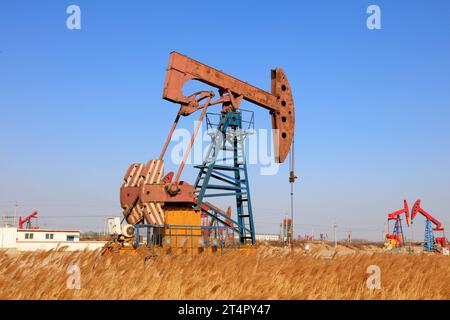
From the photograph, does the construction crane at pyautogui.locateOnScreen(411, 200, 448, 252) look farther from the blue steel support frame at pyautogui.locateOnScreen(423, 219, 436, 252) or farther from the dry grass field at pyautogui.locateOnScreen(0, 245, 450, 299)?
the dry grass field at pyautogui.locateOnScreen(0, 245, 450, 299)

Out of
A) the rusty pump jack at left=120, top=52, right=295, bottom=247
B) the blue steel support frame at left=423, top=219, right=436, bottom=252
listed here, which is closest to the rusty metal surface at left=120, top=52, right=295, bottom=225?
the rusty pump jack at left=120, top=52, right=295, bottom=247

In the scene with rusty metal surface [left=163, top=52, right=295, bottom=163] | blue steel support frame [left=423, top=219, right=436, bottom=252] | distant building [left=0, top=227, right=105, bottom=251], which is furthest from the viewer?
blue steel support frame [left=423, top=219, right=436, bottom=252]

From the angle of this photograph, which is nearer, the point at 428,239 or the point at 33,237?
the point at 33,237

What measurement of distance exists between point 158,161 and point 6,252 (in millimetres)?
11313

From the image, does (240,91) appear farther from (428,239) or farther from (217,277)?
(428,239)

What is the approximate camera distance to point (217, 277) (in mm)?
5797

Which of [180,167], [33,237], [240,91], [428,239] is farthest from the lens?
[428,239]

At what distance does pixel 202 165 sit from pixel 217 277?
13.5 m

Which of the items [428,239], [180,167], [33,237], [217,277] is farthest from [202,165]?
[428,239]

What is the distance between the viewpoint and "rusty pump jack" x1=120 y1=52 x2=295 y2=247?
55.0 ft

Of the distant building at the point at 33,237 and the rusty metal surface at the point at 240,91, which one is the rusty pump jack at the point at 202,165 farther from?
the distant building at the point at 33,237

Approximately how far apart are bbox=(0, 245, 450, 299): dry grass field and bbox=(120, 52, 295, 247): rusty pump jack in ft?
25.6
